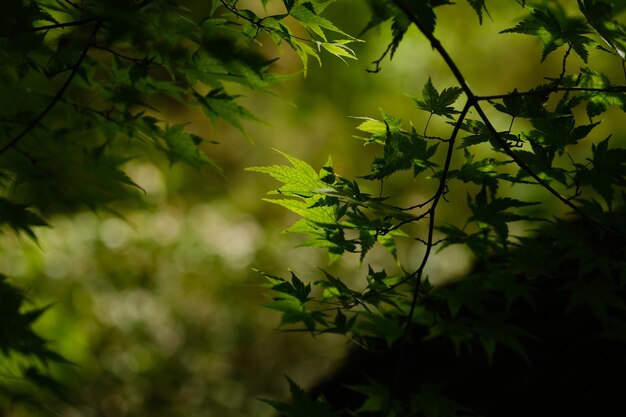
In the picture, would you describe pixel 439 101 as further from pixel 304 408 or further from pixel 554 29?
pixel 304 408

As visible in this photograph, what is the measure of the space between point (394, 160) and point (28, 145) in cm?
88

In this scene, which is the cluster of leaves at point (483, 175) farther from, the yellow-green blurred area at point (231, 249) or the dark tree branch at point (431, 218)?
the yellow-green blurred area at point (231, 249)

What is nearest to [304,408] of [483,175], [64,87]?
[483,175]

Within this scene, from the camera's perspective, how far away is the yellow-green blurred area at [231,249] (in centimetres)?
383

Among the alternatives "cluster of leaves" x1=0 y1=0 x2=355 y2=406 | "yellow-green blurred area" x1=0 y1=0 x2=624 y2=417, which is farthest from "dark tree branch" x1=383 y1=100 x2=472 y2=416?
"yellow-green blurred area" x1=0 y1=0 x2=624 y2=417

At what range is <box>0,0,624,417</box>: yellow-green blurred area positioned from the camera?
12.6 feet

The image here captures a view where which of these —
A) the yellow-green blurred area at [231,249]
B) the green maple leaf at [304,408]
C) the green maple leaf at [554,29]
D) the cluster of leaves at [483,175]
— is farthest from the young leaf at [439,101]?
the yellow-green blurred area at [231,249]

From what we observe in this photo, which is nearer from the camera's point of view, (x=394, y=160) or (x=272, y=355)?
(x=394, y=160)

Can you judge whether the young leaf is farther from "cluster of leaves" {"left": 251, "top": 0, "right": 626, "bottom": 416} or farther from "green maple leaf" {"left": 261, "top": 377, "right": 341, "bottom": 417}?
"green maple leaf" {"left": 261, "top": 377, "right": 341, "bottom": 417}

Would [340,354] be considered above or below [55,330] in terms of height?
above

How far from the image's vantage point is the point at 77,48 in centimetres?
102

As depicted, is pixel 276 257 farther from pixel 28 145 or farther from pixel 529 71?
pixel 28 145

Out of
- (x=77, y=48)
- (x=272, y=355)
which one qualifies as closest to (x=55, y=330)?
(x=272, y=355)

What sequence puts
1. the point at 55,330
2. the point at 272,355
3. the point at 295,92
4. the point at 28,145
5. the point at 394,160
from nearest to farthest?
the point at 394,160
the point at 28,145
the point at 55,330
the point at 272,355
the point at 295,92
